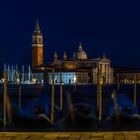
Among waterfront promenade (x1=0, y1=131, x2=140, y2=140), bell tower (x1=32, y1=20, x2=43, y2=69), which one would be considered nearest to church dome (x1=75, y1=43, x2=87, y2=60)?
bell tower (x1=32, y1=20, x2=43, y2=69)

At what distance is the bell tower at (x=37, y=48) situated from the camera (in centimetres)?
10138

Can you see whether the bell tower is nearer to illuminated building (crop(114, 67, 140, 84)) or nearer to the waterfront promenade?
illuminated building (crop(114, 67, 140, 84))

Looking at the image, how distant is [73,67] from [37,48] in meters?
9.07

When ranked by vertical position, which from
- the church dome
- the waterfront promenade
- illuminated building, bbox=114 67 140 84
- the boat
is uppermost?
the church dome

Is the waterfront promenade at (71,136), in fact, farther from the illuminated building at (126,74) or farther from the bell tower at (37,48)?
the bell tower at (37,48)

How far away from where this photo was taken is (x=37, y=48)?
10175cm

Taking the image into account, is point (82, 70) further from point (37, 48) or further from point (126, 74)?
point (37, 48)

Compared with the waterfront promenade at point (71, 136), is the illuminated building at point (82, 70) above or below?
above

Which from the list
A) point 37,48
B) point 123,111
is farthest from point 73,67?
point 123,111

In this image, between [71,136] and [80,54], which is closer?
[71,136]

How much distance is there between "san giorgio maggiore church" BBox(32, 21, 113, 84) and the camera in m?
92.2

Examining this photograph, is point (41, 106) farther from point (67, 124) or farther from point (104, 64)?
point (104, 64)

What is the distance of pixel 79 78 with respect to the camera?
92.9 meters

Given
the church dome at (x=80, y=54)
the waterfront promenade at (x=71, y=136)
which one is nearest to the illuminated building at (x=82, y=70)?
the church dome at (x=80, y=54)
